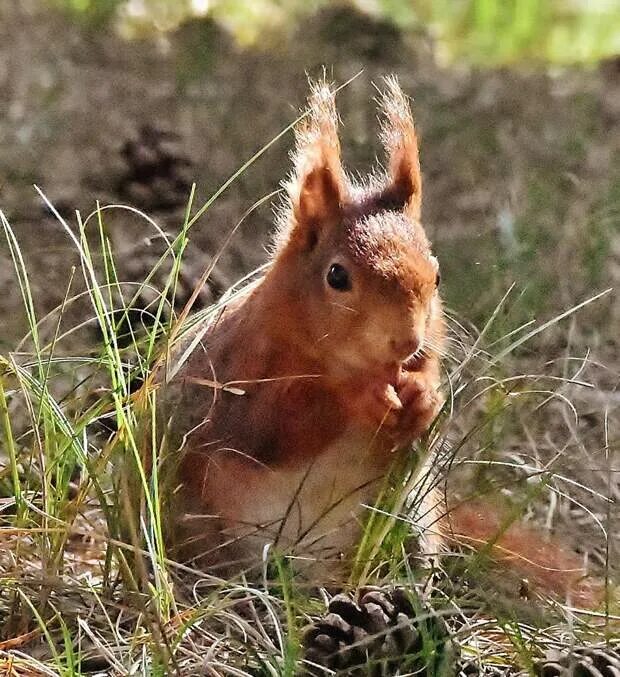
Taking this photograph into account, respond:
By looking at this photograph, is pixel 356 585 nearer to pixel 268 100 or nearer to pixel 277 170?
pixel 277 170

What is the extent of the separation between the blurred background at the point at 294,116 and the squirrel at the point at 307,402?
0.42 metres

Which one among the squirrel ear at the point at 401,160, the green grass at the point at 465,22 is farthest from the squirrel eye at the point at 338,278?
the green grass at the point at 465,22

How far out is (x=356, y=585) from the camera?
1201 mm

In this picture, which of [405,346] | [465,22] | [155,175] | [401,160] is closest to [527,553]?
[405,346]

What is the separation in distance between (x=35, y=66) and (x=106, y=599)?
7.90 feet

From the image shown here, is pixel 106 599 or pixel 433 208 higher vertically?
pixel 433 208

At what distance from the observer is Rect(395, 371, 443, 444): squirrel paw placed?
125cm

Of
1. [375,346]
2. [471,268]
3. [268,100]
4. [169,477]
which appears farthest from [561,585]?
[268,100]

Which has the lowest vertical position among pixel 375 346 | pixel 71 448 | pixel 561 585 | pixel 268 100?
pixel 561 585

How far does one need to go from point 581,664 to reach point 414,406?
0.37 metres

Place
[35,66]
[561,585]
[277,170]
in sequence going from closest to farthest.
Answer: [561,585]
[277,170]
[35,66]

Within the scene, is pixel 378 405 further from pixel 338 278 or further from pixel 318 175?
pixel 318 175

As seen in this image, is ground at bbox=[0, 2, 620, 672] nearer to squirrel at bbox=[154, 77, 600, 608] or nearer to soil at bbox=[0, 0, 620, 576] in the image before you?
soil at bbox=[0, 0, 620, 576]

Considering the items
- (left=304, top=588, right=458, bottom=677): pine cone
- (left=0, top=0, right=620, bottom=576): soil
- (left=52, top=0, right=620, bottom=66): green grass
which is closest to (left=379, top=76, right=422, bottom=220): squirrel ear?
(left=0, top=0, right=620, bottom=576): soil
